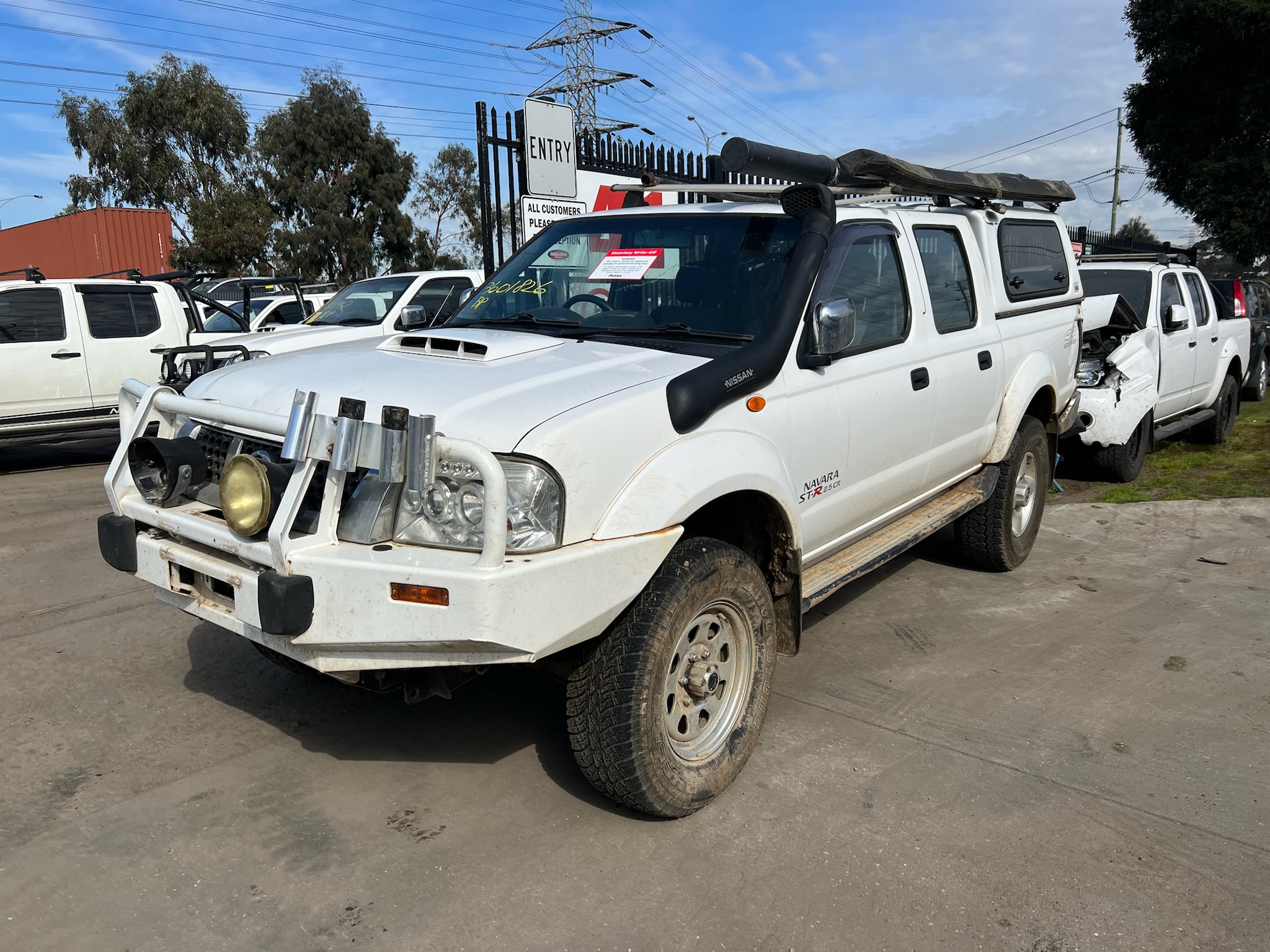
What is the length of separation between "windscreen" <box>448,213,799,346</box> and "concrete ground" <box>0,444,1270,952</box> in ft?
5.31

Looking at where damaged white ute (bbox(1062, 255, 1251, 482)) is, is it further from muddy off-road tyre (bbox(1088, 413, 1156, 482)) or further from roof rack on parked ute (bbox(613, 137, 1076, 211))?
roof rack on parked ute (bbox(613, 137, 1076, 211))

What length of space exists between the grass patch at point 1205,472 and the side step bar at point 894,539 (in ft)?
10.5

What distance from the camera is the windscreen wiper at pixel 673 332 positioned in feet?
11.9

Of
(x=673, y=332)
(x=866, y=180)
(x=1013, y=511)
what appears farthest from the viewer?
(x=1013, y=511)

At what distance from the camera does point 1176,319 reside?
28.4 feet

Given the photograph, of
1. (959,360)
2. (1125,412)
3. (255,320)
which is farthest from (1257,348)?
(255,320)

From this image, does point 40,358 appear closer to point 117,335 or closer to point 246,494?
point 117,335

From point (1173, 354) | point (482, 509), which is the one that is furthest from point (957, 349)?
point (1173, 354)

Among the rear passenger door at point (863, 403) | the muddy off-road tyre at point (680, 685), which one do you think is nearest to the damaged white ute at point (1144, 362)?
the rear passenger door at point (863, 403)

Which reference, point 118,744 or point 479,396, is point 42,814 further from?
point 479,396

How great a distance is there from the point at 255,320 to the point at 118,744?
10.8m

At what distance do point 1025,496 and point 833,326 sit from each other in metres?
3.05

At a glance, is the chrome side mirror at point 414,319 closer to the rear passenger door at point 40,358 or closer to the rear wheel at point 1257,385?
the rear passenger door at point 40,358

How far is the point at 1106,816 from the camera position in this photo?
3256 millimetres
